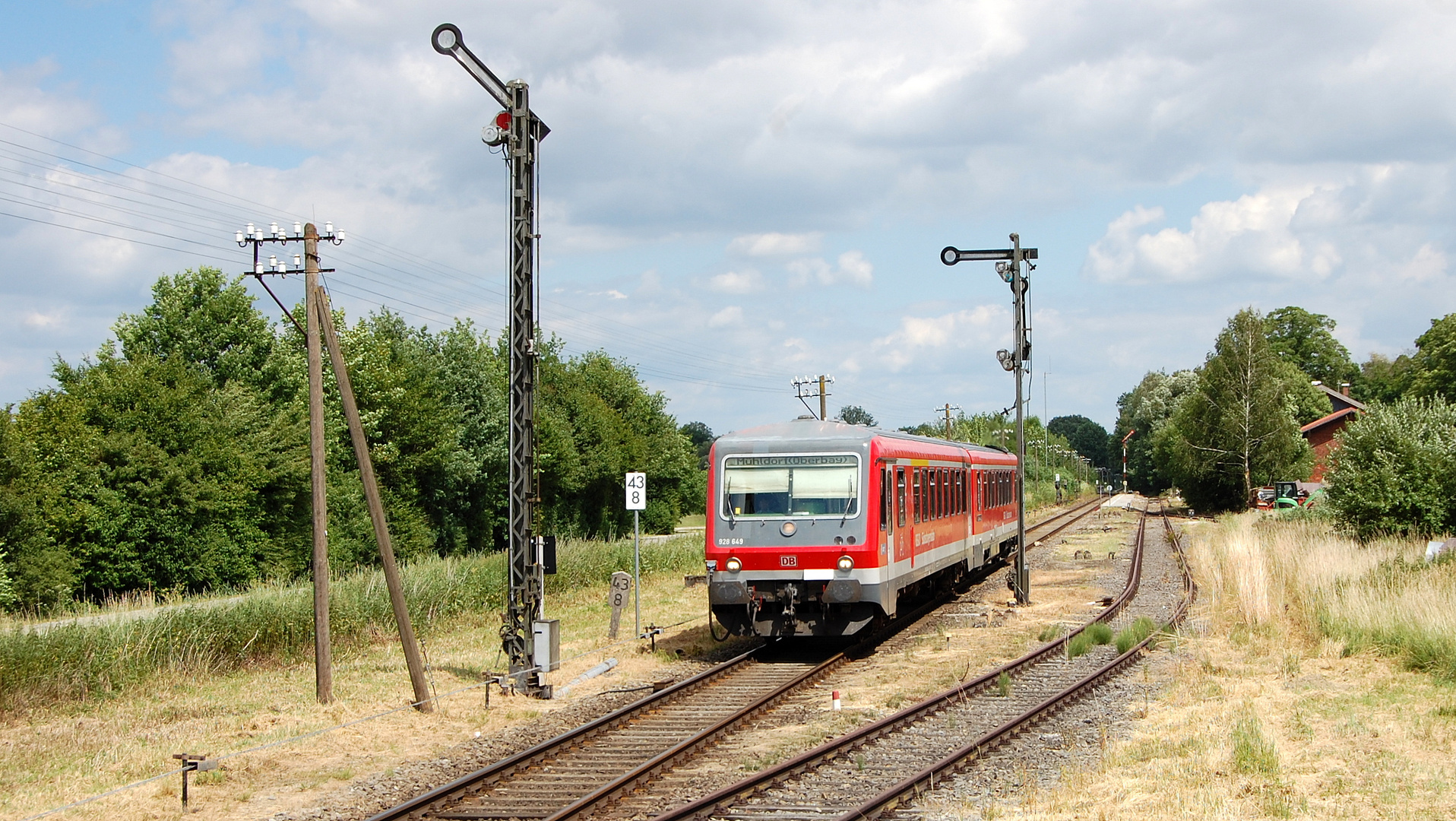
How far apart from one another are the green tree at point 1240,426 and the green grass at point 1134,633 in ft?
147

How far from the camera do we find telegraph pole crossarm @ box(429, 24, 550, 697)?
45.7 feet

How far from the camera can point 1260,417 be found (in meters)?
59.5

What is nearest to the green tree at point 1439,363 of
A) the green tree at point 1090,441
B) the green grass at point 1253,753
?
the green grass at point 1253,753

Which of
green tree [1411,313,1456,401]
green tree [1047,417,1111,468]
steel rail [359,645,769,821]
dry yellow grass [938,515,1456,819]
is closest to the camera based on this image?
dry yellow grass [938,515,1456,819]

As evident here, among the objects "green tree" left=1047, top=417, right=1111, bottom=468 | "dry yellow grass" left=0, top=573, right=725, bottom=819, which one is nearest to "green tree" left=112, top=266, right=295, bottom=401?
"dry yellow grass" left=0, top=573, right=725, bottom=819

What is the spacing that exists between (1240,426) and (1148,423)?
176 feet

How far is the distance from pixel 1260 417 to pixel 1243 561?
40.8 m

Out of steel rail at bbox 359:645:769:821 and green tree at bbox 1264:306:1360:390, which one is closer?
steel rail at bbox 359:645:769:821

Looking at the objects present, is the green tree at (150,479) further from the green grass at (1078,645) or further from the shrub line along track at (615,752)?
the green grass at (1078,645)

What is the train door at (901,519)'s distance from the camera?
16.1 meters

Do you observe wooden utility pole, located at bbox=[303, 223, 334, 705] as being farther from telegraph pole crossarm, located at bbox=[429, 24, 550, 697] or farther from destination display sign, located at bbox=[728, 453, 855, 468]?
destination display sign, located at bbox=[728, 453, 855, 468]

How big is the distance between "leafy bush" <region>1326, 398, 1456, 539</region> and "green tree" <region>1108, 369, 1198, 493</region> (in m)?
54.9

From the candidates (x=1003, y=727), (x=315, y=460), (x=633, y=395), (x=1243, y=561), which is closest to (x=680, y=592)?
(x=1243, y=561)

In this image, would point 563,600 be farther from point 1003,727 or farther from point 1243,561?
point 1003,727
